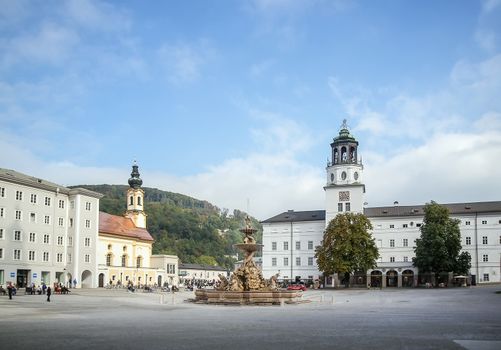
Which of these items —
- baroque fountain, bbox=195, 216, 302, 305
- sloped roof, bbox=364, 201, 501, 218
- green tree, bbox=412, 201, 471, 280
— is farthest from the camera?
sloped roof, bbox=364, 201, 501, 218

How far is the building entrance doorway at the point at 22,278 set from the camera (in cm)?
6638

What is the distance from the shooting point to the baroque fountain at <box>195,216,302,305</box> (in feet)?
125

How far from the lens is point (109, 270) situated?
8919 centimetres

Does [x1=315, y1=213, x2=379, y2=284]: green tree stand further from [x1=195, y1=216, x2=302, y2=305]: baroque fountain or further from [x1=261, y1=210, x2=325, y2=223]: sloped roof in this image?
[x1=195, y1=216, x2=302, y2=305]: baroque fountain

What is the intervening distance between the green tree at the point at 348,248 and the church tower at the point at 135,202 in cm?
3951

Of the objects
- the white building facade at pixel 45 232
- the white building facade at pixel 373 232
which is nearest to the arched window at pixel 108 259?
the white building facade at pixel 45 232

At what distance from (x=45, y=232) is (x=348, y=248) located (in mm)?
40866

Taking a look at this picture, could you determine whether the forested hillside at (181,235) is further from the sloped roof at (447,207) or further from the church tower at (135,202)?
the sloped roof at (447,207)

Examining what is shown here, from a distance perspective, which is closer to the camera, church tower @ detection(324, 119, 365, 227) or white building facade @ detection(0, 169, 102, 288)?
white building facade @ detection(0, 169, 102, 288)

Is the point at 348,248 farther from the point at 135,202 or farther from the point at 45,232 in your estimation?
the point at 135,202

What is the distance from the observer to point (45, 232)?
7081 centimetres

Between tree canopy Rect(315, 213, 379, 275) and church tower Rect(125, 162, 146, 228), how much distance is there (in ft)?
130

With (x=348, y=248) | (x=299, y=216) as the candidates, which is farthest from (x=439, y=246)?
(x=299, y=216)

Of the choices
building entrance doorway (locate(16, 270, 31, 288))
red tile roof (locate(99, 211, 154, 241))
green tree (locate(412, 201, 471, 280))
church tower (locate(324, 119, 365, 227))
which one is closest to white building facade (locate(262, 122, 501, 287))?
church tower (locate(324, 119, 365, 227))
